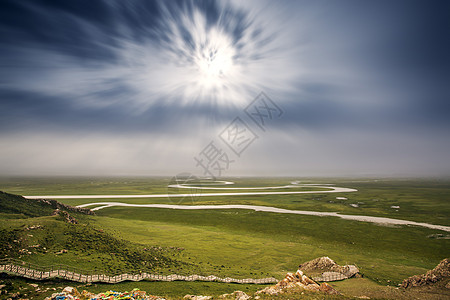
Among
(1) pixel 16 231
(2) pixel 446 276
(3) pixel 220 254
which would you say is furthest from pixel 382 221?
(1) pixel 16 231

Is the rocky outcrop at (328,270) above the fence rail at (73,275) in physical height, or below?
below

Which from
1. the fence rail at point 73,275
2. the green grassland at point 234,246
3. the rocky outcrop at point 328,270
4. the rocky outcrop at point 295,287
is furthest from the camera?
the rocky outcrop at point 328,270

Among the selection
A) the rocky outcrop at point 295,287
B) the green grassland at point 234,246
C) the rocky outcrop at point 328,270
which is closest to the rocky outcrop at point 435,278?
the green grassland at point 234,246

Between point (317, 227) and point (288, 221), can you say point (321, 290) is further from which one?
point (288, 221)

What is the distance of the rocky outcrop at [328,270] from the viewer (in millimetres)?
29203

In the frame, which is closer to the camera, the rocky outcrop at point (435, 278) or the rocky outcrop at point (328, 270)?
the rocky outcrop at point (435, 278)

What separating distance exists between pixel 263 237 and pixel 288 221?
19675 mm

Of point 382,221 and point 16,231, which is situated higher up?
point 16,231

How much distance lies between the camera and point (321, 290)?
2148 centimetres

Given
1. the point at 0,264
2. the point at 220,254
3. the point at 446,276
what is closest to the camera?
the point at 0,264

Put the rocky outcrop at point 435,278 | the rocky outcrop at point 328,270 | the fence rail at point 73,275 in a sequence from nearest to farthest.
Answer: the fence rail at point 73,275 → the rocky outcrop at point 435,278 → the rocky outcrop at point 328,270

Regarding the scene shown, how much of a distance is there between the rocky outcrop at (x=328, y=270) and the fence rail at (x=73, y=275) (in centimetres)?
780

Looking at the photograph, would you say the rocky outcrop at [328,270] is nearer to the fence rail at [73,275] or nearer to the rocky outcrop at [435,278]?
the rocky outcrop at [435,278]

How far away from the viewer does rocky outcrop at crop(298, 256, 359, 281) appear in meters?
29.2
